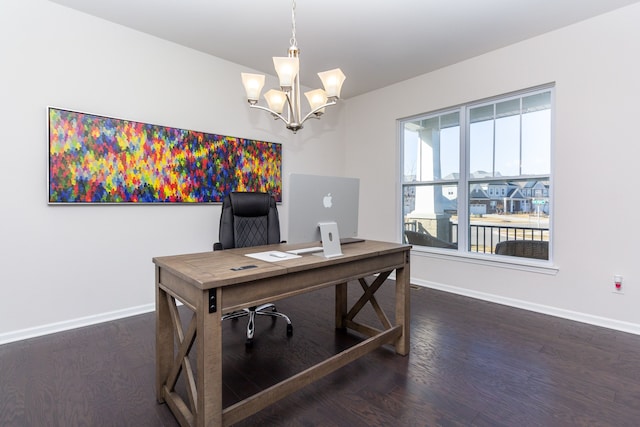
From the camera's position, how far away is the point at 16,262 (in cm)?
252

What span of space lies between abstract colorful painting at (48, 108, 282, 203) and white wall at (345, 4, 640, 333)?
2777 mm

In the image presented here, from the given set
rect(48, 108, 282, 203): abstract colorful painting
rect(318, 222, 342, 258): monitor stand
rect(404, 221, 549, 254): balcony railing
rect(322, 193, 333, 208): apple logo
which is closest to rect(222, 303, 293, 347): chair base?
rect(318, 222, 342, 258): monitor stand

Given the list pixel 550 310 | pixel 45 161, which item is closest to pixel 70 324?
pixel 45 161

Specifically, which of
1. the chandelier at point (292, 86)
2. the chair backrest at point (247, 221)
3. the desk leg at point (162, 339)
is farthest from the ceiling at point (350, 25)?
the desk leg at point (162, 339)

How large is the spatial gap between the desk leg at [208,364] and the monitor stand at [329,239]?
0.75 metres

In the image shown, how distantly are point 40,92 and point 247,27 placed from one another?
1847mm

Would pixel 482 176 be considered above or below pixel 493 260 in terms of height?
above

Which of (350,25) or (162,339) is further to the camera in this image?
(350,25)

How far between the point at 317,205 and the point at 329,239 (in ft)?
0.78

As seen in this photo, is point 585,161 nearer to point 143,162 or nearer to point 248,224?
point 248,224

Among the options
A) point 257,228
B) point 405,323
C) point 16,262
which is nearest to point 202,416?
point 405,323

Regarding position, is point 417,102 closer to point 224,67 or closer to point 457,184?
point 457,184

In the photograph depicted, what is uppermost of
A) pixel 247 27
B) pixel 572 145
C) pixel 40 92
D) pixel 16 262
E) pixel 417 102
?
pixel 247 27

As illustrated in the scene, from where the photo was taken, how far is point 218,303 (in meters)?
1.33
